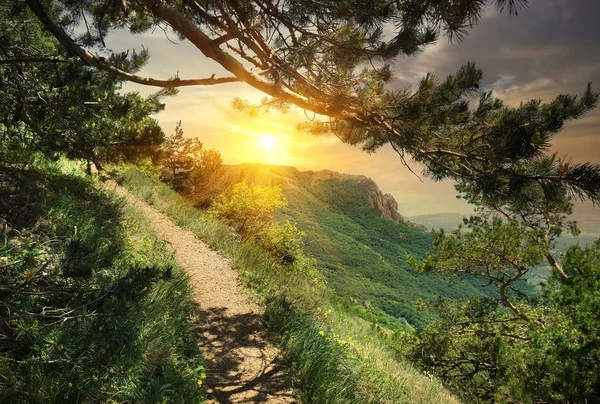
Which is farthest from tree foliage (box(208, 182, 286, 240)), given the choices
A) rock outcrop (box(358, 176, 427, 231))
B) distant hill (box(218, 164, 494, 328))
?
rock outcrop (box(358, 176, 427, 231))

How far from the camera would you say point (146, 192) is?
991cm

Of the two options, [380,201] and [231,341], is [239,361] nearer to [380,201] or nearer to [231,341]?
[231,341]

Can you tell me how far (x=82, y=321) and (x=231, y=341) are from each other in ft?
8.96

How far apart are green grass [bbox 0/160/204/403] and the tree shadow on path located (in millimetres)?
291

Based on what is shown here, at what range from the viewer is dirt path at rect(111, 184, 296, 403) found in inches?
136

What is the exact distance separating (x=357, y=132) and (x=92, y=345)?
4241 mm

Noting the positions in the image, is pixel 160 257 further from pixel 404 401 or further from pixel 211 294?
pixel 404 401

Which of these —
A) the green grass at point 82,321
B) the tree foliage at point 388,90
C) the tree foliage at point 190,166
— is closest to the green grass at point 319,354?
the green grass at point 82,321

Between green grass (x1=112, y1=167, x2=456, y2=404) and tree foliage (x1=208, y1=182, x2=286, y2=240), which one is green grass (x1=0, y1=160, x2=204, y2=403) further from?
tree foliage (x1=208, y1=182, x2=286, y2=240)

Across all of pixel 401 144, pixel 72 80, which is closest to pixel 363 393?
pixel 401 144

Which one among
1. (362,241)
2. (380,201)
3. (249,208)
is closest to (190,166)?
(249,208)

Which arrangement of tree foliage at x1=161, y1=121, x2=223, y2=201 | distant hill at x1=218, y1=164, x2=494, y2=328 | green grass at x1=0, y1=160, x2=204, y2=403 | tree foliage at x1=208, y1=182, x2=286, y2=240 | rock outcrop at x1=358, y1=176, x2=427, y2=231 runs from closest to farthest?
green grass at x1=0, y1=160, x2=204, y2=403 < tree foliage at x1=208, y1=182, x2=286, y2=240 < tree foliage at x1=161, y1=121, x2=223, y2=201 < distant hill at x1=218, y1=164, x2=494, y2=328 < rock outcrop at x1=358, y1=176, x2=427, y2=231

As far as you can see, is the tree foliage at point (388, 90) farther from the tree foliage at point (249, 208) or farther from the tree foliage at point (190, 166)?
the tree foliage at point (190, 166)

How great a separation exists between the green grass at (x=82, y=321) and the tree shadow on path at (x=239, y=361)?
0.95ft
